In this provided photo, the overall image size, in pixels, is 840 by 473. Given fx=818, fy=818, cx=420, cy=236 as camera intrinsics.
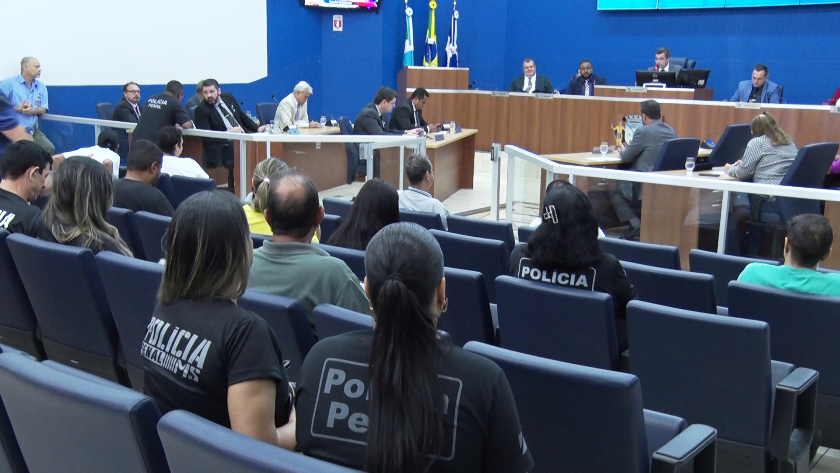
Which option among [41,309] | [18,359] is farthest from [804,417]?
[41,309]

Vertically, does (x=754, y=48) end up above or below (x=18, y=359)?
above

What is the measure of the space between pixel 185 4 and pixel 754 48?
8.02 m

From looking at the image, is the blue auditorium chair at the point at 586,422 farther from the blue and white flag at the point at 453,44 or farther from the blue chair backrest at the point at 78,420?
the blue and white flag at the point at 453,44

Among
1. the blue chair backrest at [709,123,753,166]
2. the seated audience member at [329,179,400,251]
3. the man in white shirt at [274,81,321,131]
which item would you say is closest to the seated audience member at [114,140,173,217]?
the seated audience member at [329,179,400,251]

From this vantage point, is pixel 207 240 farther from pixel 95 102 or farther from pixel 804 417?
pixel 95 102

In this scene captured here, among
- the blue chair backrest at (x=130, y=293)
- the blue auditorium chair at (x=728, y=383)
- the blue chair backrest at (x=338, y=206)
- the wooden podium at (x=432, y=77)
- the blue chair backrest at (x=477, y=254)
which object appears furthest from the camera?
the wooden podium at (x=432, y=77)

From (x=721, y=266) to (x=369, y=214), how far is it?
1591mm

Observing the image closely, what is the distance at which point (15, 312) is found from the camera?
128 inches

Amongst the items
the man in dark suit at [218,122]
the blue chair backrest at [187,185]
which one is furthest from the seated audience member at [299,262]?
the man in dark suit at [218,122]

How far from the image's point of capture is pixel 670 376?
8.26 feet

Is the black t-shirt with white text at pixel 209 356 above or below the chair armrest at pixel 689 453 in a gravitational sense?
above

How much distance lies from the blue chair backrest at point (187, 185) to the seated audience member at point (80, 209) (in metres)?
2.18

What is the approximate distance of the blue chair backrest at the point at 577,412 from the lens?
5.81 ft

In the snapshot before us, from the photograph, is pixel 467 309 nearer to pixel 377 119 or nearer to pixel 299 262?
pixel 299 262
